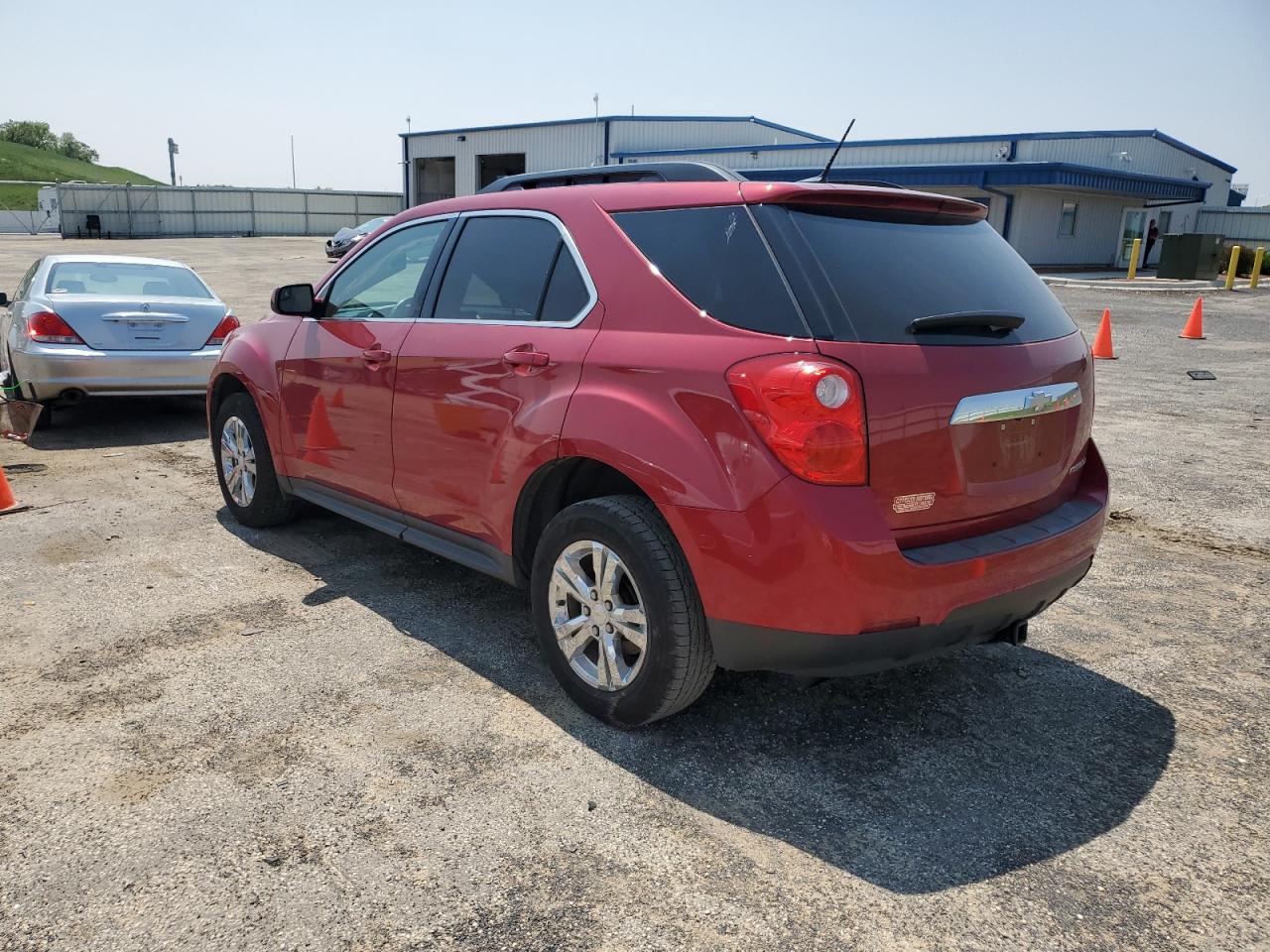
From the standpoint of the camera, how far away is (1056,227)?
34688 millimetres

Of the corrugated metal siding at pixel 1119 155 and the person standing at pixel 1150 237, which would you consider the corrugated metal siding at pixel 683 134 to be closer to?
the corrugated metal siding at pixel 1119 155

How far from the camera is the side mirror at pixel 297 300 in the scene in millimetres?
4910

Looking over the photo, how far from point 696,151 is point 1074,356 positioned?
38938 millimetres

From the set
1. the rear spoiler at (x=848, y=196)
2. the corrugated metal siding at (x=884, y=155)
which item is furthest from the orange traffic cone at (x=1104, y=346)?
the corrugated metal siding at (x=884, y=155)

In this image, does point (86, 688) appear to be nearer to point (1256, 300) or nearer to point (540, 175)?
point (540, 175)

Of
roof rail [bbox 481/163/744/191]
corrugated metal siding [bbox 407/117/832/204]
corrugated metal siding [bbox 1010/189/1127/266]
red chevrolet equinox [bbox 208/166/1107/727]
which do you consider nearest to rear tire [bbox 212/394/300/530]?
red chevrolet equinox [bbox 208/166/1107/727]

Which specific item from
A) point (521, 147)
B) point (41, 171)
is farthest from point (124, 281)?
point (41, 171)

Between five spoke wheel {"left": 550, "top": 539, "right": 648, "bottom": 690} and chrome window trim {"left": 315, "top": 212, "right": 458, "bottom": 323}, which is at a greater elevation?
chrome window trim {"left": 315, "top": 212, "right": 458, "bottom": 323}

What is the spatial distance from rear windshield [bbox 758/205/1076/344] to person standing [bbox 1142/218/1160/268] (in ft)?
129

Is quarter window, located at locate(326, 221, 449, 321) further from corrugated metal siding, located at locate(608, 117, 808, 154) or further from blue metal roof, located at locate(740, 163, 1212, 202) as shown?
corrugated metal siding, located at locate(608, 117, 808, 154)

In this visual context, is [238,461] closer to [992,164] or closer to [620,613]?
[620,613]

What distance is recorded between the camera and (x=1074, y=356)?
11.4ft

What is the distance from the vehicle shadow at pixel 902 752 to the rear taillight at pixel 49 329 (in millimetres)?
5137

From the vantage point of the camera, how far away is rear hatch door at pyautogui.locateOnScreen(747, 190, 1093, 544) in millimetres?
2932
